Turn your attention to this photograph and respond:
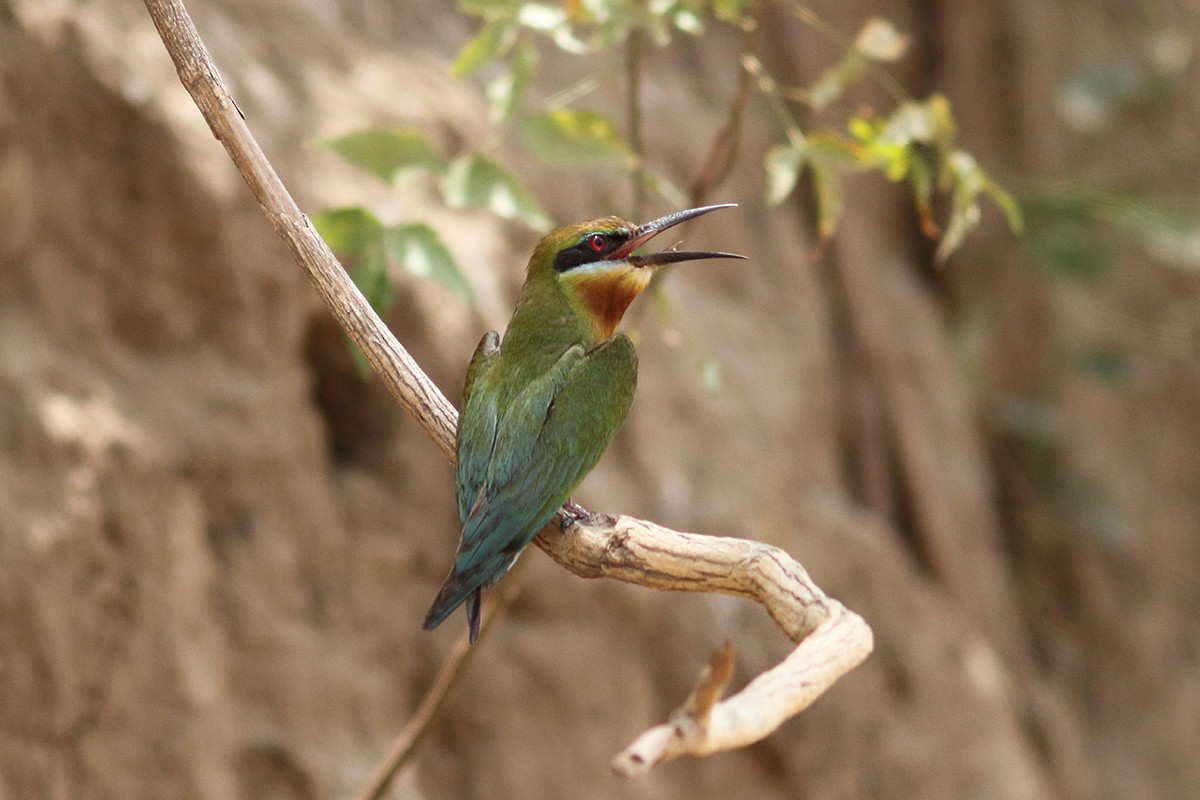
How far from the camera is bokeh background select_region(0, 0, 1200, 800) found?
2711 millimetres

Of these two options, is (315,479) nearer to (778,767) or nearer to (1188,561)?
(778,767)

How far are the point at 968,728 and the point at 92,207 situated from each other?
3.37 m

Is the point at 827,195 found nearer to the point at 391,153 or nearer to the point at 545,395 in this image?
the point at 545,395

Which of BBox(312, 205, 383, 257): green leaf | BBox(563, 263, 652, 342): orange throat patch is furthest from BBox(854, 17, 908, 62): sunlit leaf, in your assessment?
BBox(312, 205, 383, 257): green leaf

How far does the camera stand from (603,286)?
2.33 m

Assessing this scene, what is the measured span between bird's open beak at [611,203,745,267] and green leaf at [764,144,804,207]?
0.28 feet

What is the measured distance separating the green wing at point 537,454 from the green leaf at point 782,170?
348 millimetres

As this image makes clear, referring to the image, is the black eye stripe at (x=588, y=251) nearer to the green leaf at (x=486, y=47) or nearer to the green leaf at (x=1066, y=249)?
the green leaf at (x=486, y=47)

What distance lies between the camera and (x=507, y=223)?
360cm

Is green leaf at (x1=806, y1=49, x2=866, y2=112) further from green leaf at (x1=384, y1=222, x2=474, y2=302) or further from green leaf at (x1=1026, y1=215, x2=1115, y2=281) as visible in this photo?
green leaf at (x1=1026, y1=215, x2=1115, y2=281)

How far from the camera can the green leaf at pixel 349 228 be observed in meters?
2.09

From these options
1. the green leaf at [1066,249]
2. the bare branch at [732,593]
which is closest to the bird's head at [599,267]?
the bare branch at [732,593]

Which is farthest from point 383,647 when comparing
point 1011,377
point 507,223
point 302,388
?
point 1011,377

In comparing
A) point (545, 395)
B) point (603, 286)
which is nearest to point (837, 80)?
point (603, 286)
